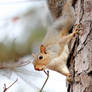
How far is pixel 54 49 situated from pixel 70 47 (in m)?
0.09

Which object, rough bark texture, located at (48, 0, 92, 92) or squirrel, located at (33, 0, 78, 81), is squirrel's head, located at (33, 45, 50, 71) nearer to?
squirrel, located at (33, 0, 78, 81)

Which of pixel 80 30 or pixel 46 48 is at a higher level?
pixel 80 30

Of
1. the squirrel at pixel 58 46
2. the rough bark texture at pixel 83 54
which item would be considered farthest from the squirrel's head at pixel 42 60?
the rough bark texture at pixel 83 54

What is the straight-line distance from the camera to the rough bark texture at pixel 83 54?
1035mm

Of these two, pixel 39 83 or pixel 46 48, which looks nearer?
Result: pixel 46 48

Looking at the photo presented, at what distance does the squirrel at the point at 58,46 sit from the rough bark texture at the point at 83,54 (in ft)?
0.14

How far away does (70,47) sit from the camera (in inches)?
47.4

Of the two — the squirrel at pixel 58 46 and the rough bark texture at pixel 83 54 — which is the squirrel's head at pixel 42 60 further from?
the rough bark texture at pixel 83 54

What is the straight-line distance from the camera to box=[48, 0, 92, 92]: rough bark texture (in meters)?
1.04

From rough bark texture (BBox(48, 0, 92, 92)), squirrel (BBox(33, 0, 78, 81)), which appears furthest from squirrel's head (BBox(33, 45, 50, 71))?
rough bark texture (BBox(48, 0, 92, 92))

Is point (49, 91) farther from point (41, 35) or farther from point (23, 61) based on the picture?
point (41, 35)

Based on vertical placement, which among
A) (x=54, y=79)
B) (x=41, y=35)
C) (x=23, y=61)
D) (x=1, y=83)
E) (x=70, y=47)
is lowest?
(x=54, y=79)

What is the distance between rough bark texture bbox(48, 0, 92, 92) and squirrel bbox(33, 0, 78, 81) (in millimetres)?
44

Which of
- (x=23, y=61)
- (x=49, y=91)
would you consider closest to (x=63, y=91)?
(x=49, y=91)
